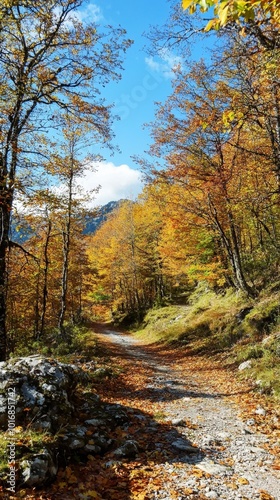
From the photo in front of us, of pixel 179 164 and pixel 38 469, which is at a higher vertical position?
pixel 179 164

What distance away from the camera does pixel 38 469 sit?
395cm

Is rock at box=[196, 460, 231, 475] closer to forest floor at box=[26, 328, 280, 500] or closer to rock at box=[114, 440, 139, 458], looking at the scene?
forest floor at box=[26, 328, 280, 500]

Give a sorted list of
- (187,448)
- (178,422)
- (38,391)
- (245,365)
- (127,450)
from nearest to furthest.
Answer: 1. (127,450)
2. (187,448)
3. (38,391)
4. (178,422)
5. (245,365)

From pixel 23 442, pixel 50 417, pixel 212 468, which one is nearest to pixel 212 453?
pixel 212 468

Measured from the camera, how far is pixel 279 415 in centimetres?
647

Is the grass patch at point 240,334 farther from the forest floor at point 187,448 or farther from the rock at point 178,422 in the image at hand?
the rock at point 178,422

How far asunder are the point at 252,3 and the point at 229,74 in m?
8.73

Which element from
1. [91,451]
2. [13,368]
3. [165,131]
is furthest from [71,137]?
[91,451]

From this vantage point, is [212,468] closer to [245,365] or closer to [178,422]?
[178,422]

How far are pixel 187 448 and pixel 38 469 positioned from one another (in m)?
2.49

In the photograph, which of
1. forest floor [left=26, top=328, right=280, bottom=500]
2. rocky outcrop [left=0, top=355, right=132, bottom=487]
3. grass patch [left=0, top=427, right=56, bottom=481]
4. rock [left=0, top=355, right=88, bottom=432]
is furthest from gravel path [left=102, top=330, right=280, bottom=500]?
rock [left=0, top=355, right=88, bottom=432]

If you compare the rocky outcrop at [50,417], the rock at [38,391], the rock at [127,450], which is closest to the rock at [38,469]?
the rocky outcrop at [50,417]

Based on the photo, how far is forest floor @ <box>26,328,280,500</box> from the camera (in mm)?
4055

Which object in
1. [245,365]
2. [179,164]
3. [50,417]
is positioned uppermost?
[179,164]
